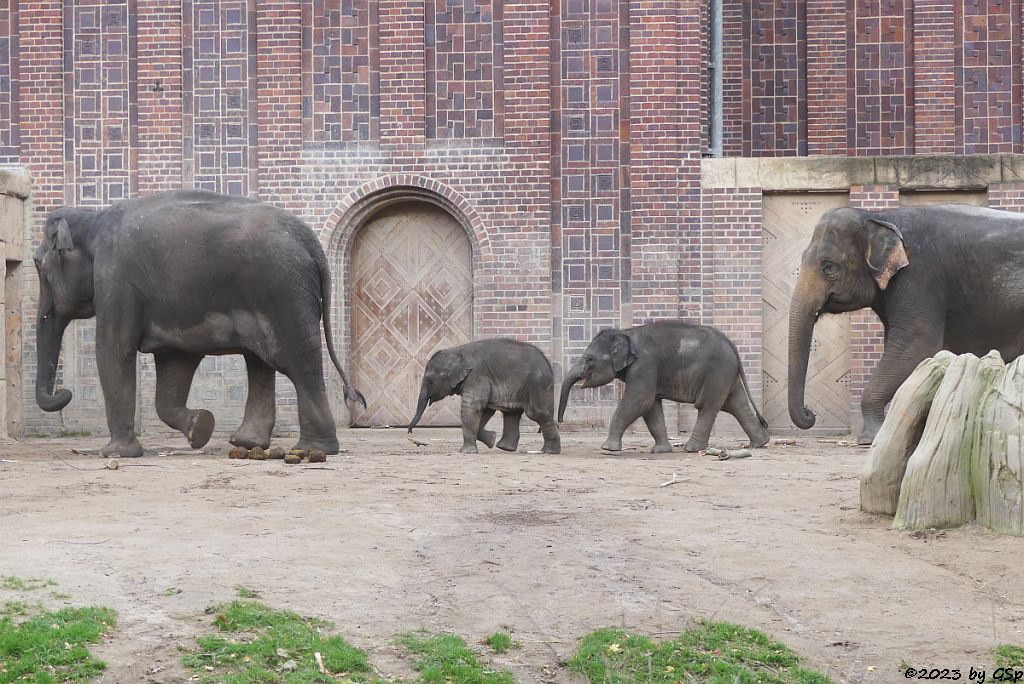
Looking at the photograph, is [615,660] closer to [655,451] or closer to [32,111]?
[655,451]

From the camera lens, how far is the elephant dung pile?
25.7ft

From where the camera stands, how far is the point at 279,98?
17188 mm

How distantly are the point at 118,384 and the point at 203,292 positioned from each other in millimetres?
1120

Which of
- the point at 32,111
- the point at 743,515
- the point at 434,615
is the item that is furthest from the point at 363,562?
the point at 32,111

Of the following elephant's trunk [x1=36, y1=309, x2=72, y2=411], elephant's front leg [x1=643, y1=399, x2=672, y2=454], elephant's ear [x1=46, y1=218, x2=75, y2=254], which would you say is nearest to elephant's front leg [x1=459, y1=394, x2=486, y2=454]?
elephant's front leg [x1=643, y1=399, x2=672, y2=454]

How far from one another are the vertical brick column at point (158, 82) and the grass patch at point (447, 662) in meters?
11.6

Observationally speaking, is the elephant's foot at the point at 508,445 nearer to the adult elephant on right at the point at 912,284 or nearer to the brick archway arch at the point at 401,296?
the adult elephant on right at the point at 912,284

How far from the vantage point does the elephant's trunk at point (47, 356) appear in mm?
13250

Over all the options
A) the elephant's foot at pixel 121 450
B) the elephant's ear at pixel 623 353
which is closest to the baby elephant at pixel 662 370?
the elephant's ear at pixel 623 353

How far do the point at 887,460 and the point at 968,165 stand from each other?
906 cm

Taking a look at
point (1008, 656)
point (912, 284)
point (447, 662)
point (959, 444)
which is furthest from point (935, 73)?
point (447, 662)

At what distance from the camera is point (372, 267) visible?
1755 cm

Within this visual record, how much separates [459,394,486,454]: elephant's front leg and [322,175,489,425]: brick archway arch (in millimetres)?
4406

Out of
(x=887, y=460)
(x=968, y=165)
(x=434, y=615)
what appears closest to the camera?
(x=434, y=615)
